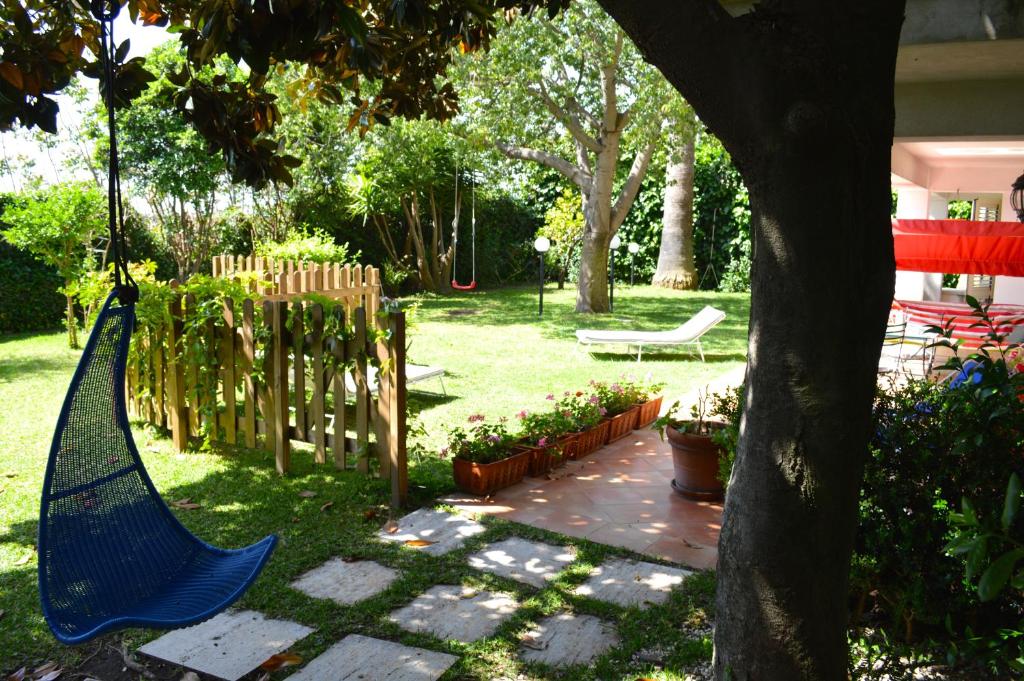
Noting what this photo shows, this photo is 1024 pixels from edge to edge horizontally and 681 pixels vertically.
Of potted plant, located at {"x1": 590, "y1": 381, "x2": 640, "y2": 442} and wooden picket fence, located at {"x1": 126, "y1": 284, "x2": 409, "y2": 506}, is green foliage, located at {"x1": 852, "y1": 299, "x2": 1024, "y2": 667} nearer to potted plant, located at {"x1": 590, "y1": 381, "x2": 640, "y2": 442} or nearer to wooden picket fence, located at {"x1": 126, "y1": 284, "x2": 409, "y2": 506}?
wooden picket fence, located at {"x1": 126, "y1": 284, "x2": 409, "y2": 506}

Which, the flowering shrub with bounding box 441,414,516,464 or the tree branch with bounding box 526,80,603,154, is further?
the tree branch with bounding box 526,80,603,154

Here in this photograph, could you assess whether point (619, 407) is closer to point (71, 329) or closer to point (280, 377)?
point (280, 377)

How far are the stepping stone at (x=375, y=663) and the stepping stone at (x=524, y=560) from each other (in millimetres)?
911

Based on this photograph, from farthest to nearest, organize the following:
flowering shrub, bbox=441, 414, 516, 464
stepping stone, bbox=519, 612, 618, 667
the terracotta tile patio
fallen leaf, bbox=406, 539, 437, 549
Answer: flowering shrub, bbox=441, 414, 516, 464 < the terracotta tile patio < fallen leaf, bbox=406, 539, 437, 549 < stepping stone, bbox=519, 612, 618, 667

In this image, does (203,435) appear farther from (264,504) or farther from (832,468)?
(832,468)

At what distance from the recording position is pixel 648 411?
7.96 m

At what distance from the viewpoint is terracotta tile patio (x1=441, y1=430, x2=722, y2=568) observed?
4.97m

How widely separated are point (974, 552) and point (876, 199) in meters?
1.01

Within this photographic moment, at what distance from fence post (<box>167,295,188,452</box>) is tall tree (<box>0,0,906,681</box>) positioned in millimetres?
4545

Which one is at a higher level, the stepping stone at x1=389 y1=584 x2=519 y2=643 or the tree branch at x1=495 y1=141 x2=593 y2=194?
the tree branch at x1=495 y1=141 x2=593 y2=194

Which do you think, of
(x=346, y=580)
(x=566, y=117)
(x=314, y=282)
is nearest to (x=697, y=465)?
(x=346, y=580)

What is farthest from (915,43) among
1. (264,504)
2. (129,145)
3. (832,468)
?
(129,145)

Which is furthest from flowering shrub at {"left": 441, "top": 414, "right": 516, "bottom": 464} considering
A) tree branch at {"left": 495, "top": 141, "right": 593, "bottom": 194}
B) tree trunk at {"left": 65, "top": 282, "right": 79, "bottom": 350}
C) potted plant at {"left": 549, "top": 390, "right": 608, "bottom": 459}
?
tree branch at {"left": 495, "top": 141, "right": 593, "bottom": 194}

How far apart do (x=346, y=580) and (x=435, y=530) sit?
853 millimetres
